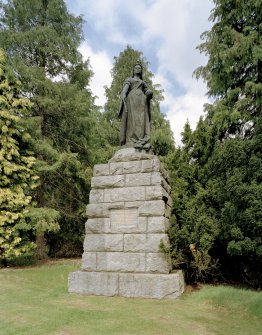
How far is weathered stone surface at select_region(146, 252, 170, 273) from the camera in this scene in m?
5.86

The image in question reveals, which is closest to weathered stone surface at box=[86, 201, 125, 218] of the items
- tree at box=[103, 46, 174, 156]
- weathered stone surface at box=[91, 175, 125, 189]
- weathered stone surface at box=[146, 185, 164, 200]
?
weathered stone surface at box=[91, 175, 125, 189]

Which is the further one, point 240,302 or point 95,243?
point 95,243

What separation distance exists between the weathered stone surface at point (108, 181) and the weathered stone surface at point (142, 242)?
1061mm

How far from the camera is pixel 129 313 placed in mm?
4719

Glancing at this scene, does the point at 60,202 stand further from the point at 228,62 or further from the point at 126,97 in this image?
the point at 228,62

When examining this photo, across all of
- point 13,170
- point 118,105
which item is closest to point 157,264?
point 13,170

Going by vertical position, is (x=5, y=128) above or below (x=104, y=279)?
above

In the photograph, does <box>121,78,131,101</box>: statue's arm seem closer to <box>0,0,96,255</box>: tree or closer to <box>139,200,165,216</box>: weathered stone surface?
<box>139,200,165,216</box>: weathered stone surface

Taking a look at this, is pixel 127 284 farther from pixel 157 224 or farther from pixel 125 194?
pixel 125 194

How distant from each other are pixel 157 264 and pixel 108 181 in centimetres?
192

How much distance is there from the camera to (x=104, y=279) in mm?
5988

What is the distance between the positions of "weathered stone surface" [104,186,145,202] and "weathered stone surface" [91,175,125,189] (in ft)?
0.34

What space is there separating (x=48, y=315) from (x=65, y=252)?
867 cm

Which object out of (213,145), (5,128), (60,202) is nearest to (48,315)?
(213,145)
